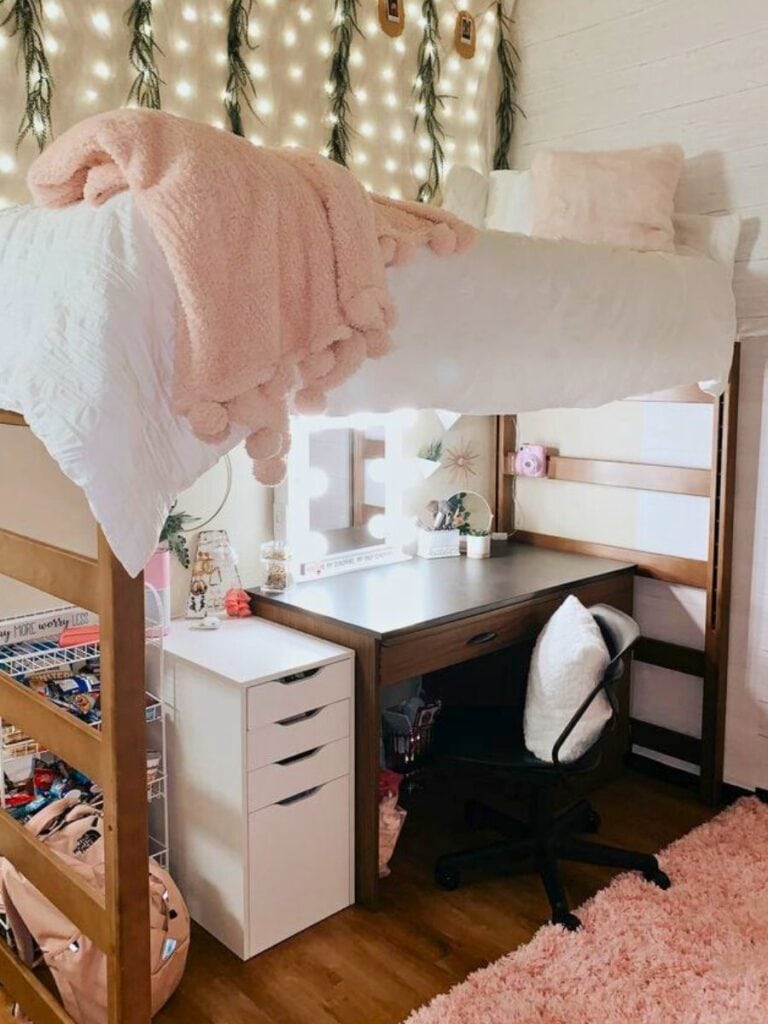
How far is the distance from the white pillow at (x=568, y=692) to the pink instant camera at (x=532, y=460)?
101cm

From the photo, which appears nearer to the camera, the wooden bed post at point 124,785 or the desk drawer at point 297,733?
the wooden bed post at point 124,785

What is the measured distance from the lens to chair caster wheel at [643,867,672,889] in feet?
8.09

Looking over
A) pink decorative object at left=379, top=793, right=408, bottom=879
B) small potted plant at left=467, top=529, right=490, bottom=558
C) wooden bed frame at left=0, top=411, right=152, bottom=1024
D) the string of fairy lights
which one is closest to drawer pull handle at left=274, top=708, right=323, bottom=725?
pink decorative object at left=379, top=793, right=408, bottom=879

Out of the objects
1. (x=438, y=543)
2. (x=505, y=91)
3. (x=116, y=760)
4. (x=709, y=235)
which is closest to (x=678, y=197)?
(x=709, y=235)

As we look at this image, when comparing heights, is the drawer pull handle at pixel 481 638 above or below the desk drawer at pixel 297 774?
above

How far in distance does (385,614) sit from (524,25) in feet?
7.63

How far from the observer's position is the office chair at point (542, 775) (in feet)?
7.72

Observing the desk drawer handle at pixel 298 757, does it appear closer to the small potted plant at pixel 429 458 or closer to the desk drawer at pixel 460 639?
the desk drawer at pixel 460 639

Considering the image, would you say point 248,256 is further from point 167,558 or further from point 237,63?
point 237,63

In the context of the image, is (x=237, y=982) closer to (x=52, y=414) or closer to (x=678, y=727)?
(x=52, y=414)

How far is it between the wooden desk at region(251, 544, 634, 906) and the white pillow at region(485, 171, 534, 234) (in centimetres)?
112

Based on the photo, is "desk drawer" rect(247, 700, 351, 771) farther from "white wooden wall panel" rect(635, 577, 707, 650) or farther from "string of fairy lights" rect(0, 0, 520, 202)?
"string of fairy lights" rect(0, 0, 520, 202)

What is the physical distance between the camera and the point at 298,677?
91.8 inches

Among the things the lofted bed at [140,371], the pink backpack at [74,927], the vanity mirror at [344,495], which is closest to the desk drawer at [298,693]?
the lofted bed at [140,371]
